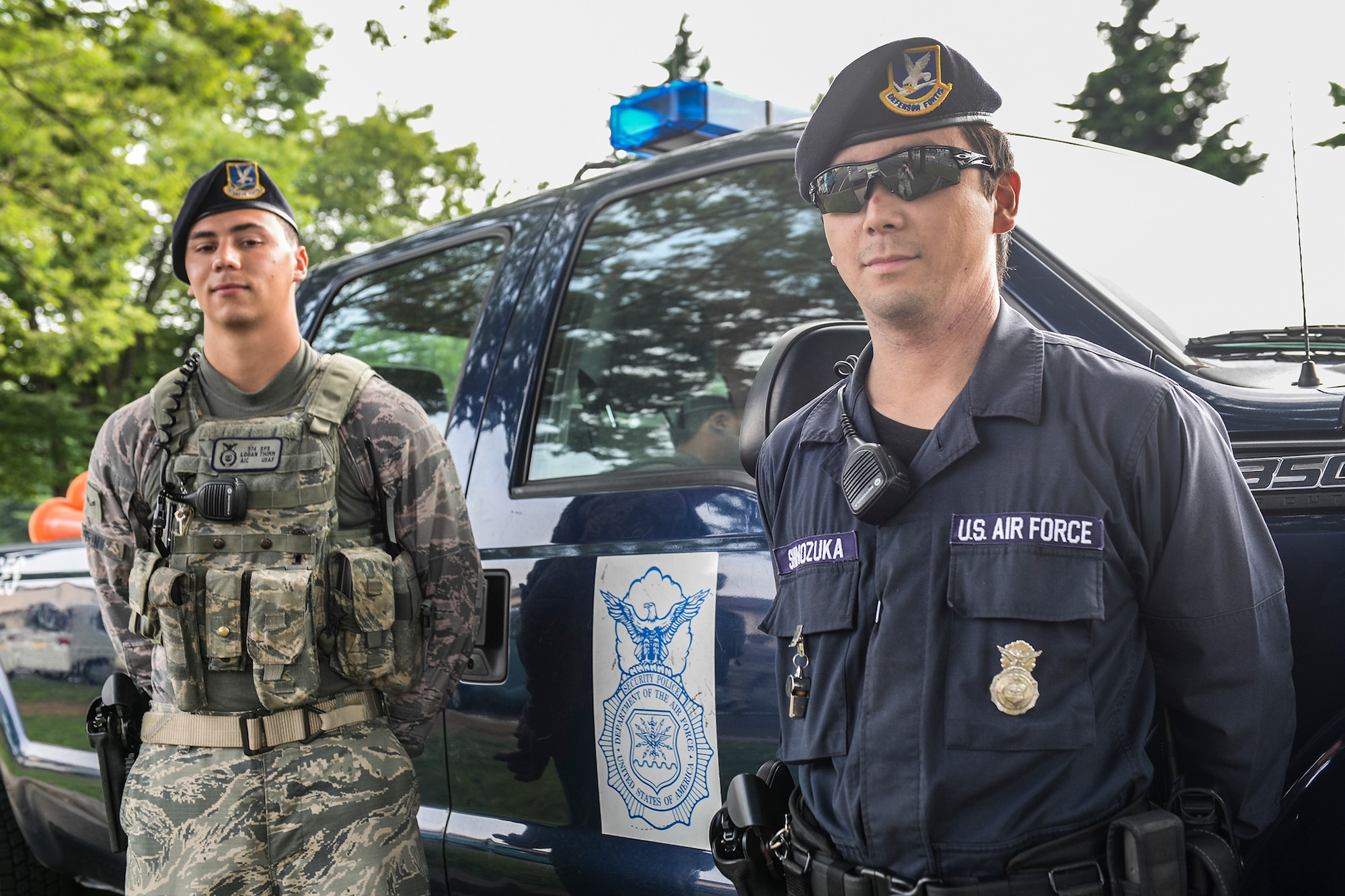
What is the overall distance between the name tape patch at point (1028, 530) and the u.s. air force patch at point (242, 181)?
173 centimetres

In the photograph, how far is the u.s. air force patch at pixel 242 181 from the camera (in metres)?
2.48

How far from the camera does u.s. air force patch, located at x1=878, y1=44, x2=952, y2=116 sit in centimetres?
158

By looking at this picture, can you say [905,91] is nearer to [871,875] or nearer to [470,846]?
[871,875]

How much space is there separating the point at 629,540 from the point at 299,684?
2.16ft

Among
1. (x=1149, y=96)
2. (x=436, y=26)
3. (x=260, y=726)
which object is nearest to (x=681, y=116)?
(x=260, y=726)

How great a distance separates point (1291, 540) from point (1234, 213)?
1.05 metres

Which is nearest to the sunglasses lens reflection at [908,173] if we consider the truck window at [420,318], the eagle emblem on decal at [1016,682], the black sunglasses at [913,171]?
the black sunglasses at [913,171]

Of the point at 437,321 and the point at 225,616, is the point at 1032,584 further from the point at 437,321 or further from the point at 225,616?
the point at 437,321

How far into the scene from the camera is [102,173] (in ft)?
37.9

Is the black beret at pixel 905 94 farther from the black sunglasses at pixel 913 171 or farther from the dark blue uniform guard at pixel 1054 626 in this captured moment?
the dark blue uniform guard at pixel 1054 626

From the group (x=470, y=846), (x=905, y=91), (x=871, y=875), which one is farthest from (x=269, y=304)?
(x=871, y=875)

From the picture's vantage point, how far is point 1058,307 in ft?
6.14

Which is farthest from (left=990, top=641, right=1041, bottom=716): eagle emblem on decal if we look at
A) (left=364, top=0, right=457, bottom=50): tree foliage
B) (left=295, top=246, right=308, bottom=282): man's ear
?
(left=364, top=0, right=457, bottom=50): tree foliage

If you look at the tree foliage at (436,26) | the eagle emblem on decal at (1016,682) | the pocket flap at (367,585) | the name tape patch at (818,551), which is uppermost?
the tree foliage at (436,26)
